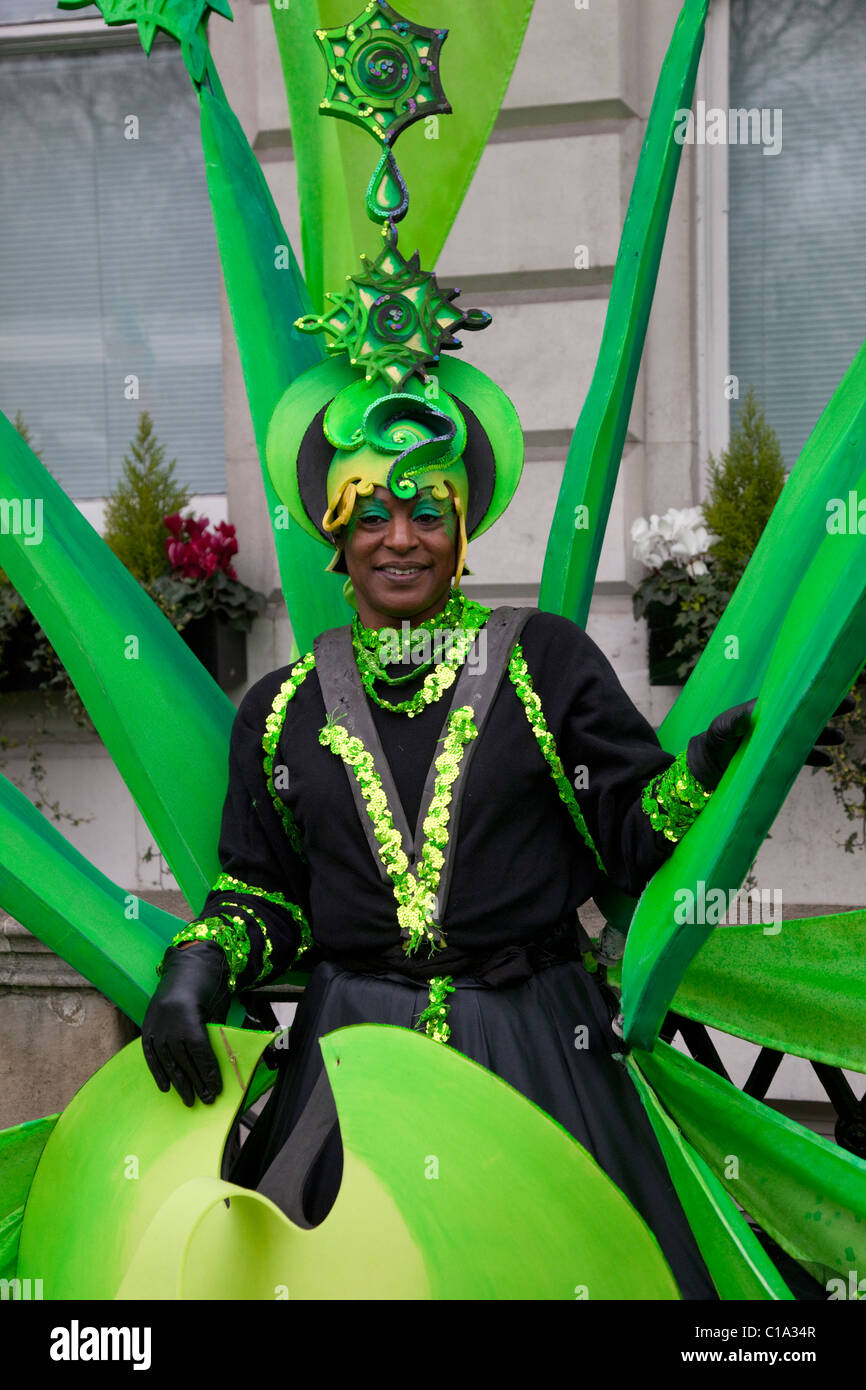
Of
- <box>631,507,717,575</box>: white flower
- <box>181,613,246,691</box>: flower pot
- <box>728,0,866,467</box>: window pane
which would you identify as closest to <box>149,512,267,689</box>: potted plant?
<box>181,613,246,691</box>: flower pot

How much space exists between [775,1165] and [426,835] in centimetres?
70

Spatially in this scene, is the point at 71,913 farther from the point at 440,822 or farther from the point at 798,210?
the point at 798,210

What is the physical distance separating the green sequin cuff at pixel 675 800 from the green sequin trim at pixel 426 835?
0.29 metres

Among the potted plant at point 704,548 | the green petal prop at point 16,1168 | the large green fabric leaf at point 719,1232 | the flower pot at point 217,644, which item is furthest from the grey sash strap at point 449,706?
the flower pot at point 217,644

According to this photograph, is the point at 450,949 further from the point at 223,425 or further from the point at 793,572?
the point at 223,425

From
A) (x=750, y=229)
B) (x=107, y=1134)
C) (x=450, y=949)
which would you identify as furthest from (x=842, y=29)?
(x=107, y=1134)

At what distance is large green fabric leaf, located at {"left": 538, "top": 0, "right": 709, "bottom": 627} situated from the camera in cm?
213

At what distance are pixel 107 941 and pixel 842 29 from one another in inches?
148

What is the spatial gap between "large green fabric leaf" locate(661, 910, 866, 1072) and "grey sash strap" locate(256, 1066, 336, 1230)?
64cm

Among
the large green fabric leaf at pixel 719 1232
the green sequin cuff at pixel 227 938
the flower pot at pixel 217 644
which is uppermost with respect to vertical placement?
the flower pot at pixel 217 644

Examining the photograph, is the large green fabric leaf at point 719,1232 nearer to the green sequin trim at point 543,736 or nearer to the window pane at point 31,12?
the green sequin trim at point 543,736

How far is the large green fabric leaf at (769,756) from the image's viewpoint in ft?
4.91

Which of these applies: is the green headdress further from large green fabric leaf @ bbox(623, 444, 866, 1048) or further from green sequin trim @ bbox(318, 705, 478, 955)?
large green fabric leaf @ bbox(623, 444, 866, 1048)

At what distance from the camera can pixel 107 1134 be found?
1.81 m
